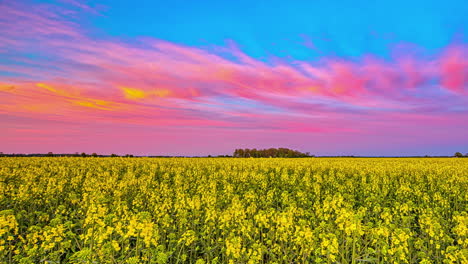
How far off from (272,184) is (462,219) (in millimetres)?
15423

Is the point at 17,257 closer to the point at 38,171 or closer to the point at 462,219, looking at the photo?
the point at 462,219

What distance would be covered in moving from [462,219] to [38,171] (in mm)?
29157

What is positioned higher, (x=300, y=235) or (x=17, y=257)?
(x=300, y=235)

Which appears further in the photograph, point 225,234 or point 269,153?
point 269,153

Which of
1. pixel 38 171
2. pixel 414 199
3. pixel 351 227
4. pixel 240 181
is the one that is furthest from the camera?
pixel 38 171

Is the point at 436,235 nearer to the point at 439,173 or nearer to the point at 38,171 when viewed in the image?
the point at 439,173

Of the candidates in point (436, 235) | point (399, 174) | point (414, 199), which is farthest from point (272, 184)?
point (436, 235)

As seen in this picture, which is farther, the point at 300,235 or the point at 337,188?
the point at 337,188

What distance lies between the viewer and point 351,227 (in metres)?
7.44

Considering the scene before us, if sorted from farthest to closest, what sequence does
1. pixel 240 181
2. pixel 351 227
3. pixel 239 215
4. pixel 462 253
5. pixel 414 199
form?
pixel 240 181, pixel 414 199, pixel 239 215, pixel 351 227, pixel 462 253

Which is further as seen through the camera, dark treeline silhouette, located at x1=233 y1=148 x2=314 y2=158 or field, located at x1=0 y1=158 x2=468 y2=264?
dark treeline silhouette, located at x1=233 y1=148 x2=314 y2=158

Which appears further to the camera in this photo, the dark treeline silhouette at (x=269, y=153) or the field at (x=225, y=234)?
the dark treeline silhouette at (x=269, y=153)

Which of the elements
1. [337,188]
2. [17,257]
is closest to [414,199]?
[337,188]

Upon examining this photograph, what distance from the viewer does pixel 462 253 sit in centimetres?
692
